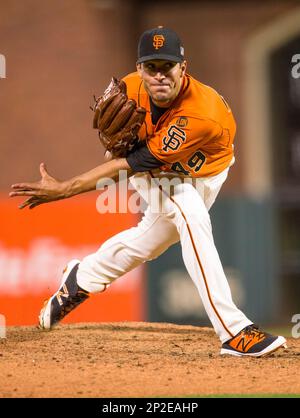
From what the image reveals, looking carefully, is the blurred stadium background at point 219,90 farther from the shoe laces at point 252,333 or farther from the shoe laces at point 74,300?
the shoe laces at point 252,333

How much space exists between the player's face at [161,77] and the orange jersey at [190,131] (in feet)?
0.39

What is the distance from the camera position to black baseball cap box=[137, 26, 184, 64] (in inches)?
200

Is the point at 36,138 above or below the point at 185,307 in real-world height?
above

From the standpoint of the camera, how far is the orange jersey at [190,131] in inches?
202

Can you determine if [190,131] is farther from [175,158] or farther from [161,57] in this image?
[161,57]

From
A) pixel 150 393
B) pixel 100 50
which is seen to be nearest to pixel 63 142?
pixel 100 50

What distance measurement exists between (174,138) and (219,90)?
7.71m

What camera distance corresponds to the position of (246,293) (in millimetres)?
10117

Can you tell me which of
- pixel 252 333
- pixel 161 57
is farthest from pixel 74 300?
pixel 161 57

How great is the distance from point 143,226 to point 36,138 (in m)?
6.85

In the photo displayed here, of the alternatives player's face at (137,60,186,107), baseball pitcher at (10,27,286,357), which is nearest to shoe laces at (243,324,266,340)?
baseball pitcher at (10,27,286,357)

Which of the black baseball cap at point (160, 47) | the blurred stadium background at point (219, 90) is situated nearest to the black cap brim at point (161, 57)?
the black baseball cap at point (160, 47)

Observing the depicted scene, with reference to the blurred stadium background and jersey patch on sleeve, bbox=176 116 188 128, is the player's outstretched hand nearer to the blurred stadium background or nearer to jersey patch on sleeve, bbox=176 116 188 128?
jersey patch on sleeve, bbox=176 116 188 128
